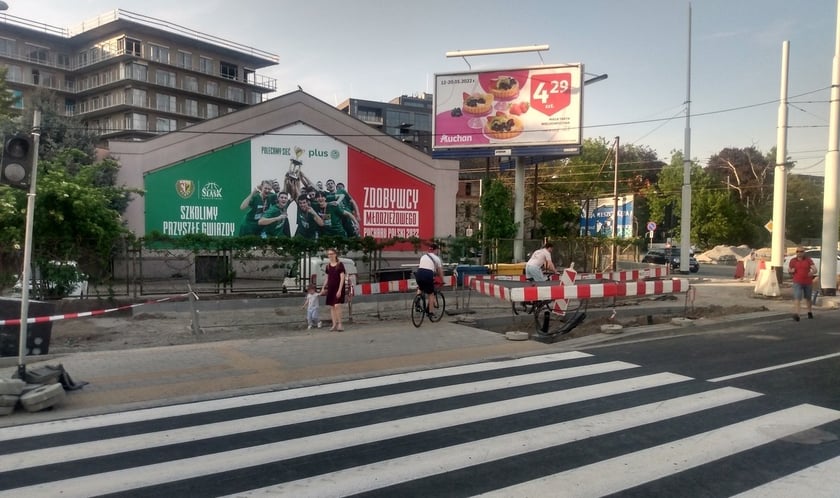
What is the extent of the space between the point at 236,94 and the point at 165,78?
8.90 meters

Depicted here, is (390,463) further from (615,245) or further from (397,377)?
(615,245)

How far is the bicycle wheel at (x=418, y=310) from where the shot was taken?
13.1 m

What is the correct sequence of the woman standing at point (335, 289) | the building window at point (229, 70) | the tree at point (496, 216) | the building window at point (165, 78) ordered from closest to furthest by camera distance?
the woman standing at point (335, 289) → the tree at point (496, 216) → the building window at point (165, 78) → the building window at point (229, 70)

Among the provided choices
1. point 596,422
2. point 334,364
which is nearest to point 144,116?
point 334,364

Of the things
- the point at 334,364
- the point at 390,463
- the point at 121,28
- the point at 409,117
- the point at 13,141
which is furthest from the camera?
the point at 409,117

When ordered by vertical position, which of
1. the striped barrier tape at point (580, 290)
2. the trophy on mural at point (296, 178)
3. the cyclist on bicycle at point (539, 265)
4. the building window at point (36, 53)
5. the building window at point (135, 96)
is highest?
the building window at point (36, 53)

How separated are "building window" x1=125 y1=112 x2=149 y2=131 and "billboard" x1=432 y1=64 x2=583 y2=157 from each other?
45.0 metres

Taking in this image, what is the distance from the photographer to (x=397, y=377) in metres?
8.39

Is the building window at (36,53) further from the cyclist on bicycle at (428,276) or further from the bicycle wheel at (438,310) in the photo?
the cyclist on bicycle at (428,276)

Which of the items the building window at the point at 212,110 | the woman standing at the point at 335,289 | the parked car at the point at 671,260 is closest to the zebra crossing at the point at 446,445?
the woman standing at the point at 335,289

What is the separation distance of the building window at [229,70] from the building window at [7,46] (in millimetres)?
21007

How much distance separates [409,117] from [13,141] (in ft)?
286

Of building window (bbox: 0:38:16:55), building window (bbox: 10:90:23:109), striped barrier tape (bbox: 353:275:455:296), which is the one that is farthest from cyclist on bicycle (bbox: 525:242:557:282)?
building window (bbox: 0:38:16:55)

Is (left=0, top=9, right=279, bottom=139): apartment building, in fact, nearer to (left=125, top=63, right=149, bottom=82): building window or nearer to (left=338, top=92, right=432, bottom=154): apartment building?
(left=125, top=63, right=149, bottom=82): building window
